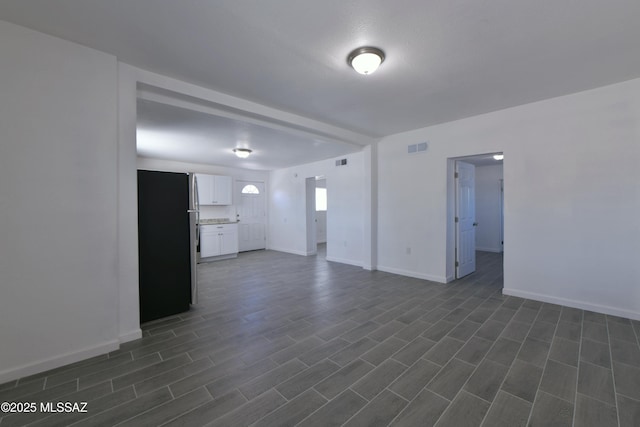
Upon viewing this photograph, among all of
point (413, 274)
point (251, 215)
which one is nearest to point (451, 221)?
point (413, 274)

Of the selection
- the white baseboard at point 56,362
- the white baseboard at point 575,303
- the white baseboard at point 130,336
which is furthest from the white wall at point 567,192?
the white baseboard at point 56,362

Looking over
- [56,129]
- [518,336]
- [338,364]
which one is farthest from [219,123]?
[518,336]

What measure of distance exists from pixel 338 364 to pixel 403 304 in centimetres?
170

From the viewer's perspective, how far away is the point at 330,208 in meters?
6.72

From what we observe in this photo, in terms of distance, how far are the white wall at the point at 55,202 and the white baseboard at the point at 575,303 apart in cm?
514

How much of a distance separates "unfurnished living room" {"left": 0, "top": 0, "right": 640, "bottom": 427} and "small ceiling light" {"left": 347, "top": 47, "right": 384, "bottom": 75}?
25mm

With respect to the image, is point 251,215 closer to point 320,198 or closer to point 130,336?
point 320,198

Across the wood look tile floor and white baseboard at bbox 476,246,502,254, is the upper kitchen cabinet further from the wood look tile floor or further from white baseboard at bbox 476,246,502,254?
white baseboard at bbox 476,246,502,254

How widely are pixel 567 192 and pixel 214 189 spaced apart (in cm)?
755

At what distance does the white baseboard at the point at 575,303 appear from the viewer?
119 inches

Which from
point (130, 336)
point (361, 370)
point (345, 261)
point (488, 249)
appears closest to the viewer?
point (361, 370)

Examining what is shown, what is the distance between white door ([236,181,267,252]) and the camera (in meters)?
8.27

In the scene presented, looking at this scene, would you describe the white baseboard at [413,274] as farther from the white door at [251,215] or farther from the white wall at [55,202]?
the white door at [251,215]

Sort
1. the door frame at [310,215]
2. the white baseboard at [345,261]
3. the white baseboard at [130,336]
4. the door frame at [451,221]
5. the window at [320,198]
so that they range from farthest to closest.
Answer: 1. the window at [320,198]
2. the door frame at [310,215]
3. the white baseboard at [345,261]
4. the door frame at [451,221]
5. the white baseboard at [130,336]
